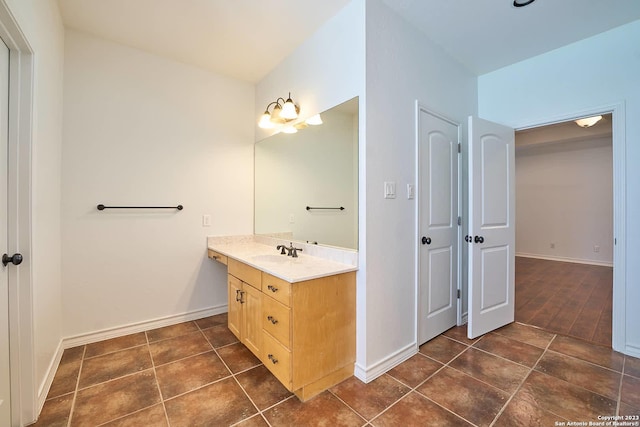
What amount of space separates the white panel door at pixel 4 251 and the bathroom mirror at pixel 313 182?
1770 millimetres

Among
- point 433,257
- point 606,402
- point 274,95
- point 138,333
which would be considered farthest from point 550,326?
point 138,333

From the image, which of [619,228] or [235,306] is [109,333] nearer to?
[235,306]

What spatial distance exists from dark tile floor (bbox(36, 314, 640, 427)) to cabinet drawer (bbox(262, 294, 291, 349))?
0.36 m

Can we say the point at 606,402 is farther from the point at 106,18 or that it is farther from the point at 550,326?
the point at 106,18

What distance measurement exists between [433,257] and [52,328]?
2.88m

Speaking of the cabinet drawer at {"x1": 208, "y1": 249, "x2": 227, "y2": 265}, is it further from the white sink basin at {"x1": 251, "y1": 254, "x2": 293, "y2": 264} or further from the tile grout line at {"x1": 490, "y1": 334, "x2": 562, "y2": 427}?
the tile grout line at {"x1": 490, "y1": 334, "x2": 562, "y2": 427}

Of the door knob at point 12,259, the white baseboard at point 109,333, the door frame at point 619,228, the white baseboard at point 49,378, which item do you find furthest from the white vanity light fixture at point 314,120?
the white baseboard at point 49,378

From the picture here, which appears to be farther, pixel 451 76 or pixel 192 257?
pixel 192 257

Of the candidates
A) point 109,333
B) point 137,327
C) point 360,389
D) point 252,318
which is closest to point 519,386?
point 360,389

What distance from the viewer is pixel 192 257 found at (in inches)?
108

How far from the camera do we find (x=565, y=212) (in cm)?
562

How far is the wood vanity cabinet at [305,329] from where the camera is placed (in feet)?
5.14

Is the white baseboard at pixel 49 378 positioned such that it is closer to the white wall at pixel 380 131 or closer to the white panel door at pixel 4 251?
the white panel door at pixel 4 251

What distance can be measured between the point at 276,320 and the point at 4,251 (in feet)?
4.55
